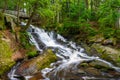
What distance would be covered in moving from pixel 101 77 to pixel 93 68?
1.43 metres

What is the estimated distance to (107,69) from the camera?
16.1 metres

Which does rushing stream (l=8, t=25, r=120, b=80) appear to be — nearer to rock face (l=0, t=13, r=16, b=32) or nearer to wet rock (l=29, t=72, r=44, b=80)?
wet rock (l=29, t=72, r=44, b=80)

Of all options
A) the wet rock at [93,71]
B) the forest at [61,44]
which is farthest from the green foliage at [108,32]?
the wet rock at [93,71]

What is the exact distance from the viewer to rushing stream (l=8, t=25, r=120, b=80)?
48.3 ft

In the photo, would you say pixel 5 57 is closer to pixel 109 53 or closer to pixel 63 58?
pixel 63 58

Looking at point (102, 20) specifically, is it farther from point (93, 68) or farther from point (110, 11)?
point (93, 68)

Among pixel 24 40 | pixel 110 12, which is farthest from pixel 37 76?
pixel 110 12

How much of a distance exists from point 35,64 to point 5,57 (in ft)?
6.80

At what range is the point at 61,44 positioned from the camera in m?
23.6

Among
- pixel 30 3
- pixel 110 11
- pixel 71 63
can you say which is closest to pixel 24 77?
pixel 71 63

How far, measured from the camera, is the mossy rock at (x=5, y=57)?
15545 millimetres

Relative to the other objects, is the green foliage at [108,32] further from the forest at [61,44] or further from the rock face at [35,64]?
the rock face at [35,64]

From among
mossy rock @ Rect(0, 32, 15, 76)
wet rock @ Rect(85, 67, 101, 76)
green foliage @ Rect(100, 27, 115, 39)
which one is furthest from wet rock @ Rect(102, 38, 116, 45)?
mossy rock @ Rect(0, 32, 15, 76)

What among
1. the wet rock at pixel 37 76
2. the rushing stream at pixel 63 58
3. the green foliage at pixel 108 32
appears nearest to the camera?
the wet rock at pixel 37 76
